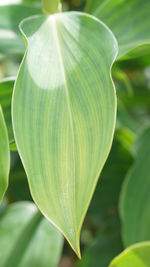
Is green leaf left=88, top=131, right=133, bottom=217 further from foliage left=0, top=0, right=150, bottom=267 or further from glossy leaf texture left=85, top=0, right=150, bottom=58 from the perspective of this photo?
glossy leaf texture left=85, top=0, right=150, bottom=58

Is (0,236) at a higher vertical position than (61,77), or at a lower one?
lower

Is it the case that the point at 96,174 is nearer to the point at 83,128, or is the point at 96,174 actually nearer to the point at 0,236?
the point at 83,128

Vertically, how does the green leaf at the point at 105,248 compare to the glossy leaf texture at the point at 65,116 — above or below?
below

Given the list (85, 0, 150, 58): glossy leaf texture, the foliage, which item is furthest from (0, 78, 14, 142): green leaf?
(85, 0, 150, 58): glossy leaf texture

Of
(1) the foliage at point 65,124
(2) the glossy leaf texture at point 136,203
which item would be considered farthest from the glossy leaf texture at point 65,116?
(2) the glossy leaf texture at point 136,203

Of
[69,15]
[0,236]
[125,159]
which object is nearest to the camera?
[69,15]

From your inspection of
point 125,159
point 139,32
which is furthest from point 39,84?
point 125,159

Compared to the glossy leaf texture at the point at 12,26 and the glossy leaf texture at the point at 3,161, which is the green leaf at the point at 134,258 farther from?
the glossy leaf texture at the point at 12,26
